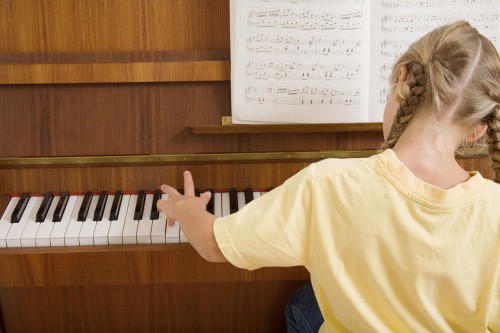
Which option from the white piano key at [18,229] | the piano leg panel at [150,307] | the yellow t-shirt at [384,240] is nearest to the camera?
the yellow t-shirt at [384,240]

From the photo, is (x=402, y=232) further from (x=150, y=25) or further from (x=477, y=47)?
(x=150, y=25)

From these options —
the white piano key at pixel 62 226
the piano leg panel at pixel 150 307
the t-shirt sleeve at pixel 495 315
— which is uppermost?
the white piano key at pixel 62 226

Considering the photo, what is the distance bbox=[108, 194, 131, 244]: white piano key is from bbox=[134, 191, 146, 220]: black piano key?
0.11 feet

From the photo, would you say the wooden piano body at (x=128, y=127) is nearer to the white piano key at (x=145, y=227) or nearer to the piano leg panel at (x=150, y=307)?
the white piano key at (x=145, y=227)

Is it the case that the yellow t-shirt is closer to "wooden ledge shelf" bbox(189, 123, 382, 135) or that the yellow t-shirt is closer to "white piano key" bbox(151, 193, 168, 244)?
"white piano key" bbox(151, 193, 168, 244)

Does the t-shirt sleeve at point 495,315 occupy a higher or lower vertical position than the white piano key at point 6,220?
lower

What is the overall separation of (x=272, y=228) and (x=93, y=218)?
2.14 ft

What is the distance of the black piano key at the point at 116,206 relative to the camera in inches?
51.9

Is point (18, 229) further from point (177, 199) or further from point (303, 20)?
point (303, 20)

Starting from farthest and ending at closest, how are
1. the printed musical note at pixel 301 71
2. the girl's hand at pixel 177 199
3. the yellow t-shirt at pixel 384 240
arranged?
the printed musical note at pixel 301 71, the girl's hand at pixel 177 199, the yellow t-shirt at pixel 384 240

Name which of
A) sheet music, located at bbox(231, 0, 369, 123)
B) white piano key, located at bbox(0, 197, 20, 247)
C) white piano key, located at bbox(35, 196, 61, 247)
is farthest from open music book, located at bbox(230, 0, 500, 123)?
white piano key, located at bbox(0, 197, 20, 247)

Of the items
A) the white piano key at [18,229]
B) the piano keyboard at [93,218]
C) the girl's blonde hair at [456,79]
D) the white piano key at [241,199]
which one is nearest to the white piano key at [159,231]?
the piano keyboard at [93,218]

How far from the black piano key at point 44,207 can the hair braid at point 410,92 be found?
96cm

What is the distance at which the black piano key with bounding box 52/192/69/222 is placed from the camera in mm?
1310
